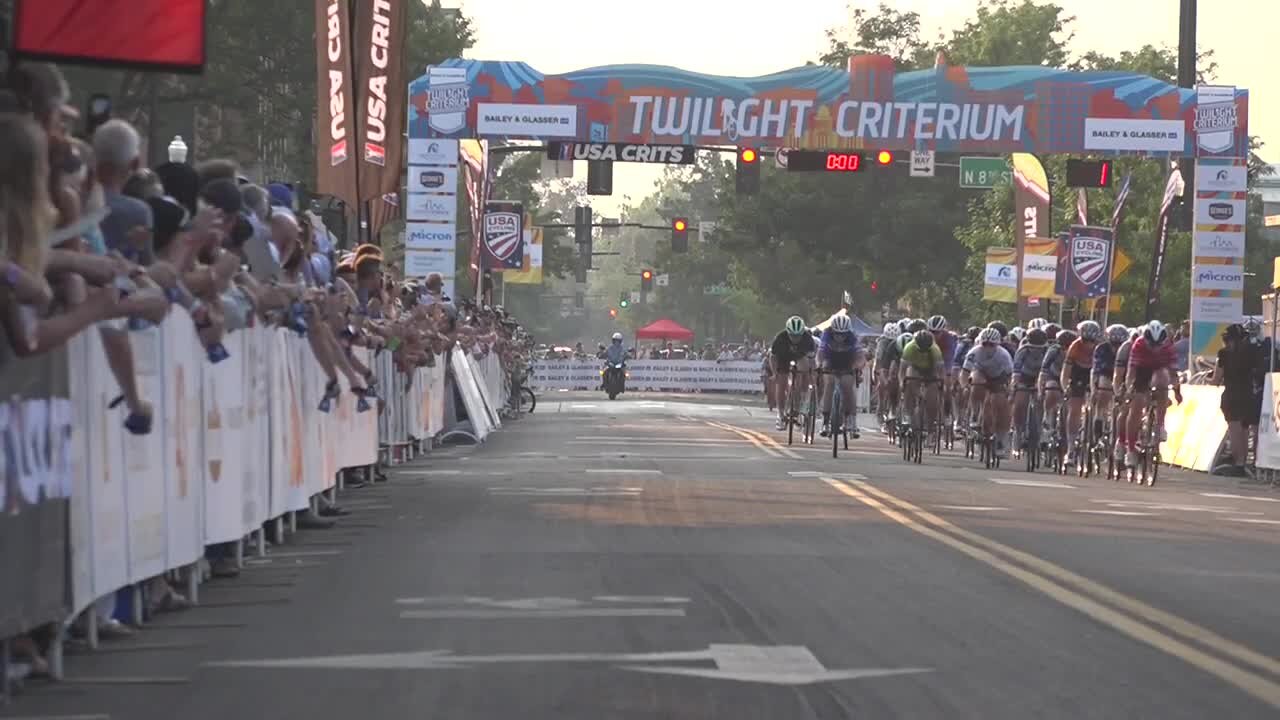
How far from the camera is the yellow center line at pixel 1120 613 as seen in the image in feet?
28.8

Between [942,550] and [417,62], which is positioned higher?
[417,62]

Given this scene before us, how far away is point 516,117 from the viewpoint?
44500 millimetres

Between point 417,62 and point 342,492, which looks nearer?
point 342,492

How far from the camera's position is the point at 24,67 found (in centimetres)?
906

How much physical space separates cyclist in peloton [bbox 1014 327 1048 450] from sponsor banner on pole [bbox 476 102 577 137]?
53.5 feet

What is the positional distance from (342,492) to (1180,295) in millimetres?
A: 46623

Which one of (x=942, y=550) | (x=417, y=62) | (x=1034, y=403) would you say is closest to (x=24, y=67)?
(x=942, y=550)

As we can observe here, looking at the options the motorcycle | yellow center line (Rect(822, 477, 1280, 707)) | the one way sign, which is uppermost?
the one way sign

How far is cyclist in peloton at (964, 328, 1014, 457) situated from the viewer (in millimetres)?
30000

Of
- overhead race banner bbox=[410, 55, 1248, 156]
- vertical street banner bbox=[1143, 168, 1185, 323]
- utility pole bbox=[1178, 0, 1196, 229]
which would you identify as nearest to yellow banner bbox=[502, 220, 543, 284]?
overhead race banner bbox=[410, 55, 1248, 156]

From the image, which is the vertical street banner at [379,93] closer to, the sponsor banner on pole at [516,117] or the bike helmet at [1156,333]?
the bike helmet at [1156,333]

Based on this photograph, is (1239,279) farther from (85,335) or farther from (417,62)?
(85,335)

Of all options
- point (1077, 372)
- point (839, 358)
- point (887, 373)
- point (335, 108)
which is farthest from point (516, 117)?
point (1077, 372)

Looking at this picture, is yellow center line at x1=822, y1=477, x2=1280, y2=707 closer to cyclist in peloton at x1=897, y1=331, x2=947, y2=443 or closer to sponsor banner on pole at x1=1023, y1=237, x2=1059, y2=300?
cyclist in peloton at x1=897, y1=331, x2=947, y2=443
